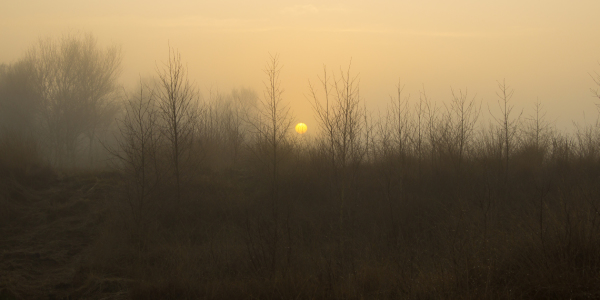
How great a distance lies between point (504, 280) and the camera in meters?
4.79

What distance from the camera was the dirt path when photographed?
20.5 ft

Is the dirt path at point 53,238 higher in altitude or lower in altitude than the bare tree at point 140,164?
lower

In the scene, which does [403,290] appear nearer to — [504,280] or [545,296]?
[504,280]

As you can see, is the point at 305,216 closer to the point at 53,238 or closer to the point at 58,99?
the point at 53,238

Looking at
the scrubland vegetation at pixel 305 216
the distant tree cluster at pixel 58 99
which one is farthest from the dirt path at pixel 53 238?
the distant tree cluster at pixel 58 99

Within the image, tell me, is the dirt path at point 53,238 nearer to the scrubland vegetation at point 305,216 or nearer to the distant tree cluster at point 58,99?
the scrubland vegetation at point 305,216

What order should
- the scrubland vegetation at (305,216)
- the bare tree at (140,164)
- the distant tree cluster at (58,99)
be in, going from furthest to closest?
the distant tree cluster at (58,99) → the bare tree at (140,164) → the scrubland vegetation at (305,216)

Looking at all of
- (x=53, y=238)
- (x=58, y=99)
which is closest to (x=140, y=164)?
(x=53, y=238)

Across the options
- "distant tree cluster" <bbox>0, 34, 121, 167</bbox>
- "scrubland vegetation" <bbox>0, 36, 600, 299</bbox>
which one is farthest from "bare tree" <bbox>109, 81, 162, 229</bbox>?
"distant tree cluster" <bbox>0, 34, 121, 167</bbox>

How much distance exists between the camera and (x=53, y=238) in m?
9.02

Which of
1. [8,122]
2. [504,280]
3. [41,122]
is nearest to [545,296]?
[504,280]

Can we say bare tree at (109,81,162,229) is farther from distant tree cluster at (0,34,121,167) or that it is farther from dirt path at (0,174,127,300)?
distant tree cluster at (0,34,121,167)

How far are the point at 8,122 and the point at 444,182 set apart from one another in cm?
2719

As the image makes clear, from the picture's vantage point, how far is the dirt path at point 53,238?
6242mm
